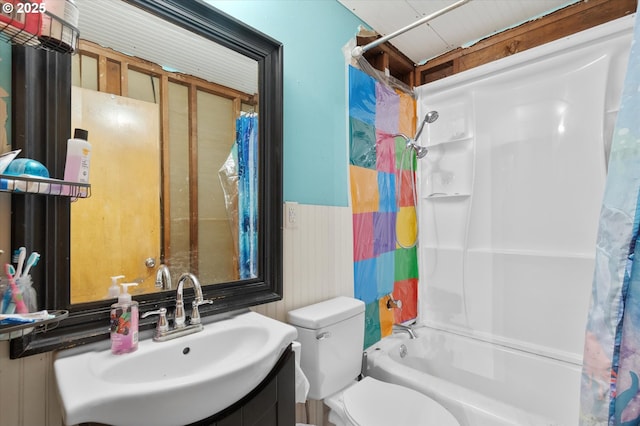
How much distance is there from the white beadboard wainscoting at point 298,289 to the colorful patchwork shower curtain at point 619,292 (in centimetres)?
101

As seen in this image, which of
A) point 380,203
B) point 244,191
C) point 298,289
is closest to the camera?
point 244,191

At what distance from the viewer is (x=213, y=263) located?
1137 mm

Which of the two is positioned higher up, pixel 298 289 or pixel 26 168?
pixel 26 168

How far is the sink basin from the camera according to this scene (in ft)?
1.99

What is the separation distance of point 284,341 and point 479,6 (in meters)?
2.03

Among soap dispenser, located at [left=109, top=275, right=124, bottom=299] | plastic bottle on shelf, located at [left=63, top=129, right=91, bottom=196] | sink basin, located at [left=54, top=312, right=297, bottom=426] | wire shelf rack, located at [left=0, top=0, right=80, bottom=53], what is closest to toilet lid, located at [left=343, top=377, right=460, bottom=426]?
sink basin, located at [left=54, top=312, right=297, bottom=426]

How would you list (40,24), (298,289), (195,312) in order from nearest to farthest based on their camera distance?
(40,24), (195,312), (298,289)

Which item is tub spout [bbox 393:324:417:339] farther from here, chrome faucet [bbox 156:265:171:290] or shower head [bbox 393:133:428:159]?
chrome faucet [bbox 156:265:171:290]

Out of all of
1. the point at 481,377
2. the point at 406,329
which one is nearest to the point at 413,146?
the point at 406,329

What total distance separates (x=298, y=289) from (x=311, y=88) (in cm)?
97

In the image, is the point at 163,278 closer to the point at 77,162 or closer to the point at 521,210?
the point at 77,162

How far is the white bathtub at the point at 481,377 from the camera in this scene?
1215 millimetres

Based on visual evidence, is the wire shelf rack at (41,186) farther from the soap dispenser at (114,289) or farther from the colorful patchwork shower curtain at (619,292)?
the colorful patchwork shower curtain at (619,292)

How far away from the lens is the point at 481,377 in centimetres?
179
